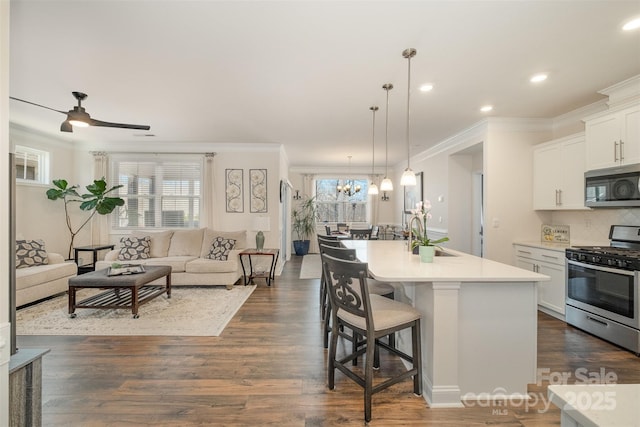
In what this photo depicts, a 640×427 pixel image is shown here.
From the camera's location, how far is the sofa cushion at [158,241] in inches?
208

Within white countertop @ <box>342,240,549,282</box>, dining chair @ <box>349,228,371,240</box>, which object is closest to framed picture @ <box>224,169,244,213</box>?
dining chair @ <box>349,228,371,240</box>

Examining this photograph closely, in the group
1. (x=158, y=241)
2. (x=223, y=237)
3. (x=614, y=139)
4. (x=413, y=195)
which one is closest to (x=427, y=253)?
(x=614, y=139)

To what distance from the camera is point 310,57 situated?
2.58m

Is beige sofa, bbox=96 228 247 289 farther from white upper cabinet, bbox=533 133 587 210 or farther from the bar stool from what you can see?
white upper cabinet, bbox=533 133 587 210

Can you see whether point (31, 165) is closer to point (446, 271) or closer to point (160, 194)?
point (160, 194)

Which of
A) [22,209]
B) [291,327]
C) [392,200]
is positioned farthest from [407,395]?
[392,200]

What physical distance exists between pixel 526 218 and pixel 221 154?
543 cm

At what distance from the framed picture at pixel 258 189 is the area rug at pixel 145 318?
204 cm

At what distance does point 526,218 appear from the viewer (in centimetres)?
425

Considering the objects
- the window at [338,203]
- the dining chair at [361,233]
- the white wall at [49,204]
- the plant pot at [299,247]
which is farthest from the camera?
the window at [338,203]

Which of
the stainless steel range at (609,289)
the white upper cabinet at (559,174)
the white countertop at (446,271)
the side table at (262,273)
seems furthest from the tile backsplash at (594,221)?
the side table at (262,273)

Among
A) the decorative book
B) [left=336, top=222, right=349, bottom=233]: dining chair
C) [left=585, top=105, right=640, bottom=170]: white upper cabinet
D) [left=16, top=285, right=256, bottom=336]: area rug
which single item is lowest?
[left=16, top=285, right=256, bottom=336]: area rug

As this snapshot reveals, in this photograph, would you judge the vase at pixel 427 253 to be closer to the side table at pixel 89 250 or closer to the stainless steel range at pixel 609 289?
the stainless steel range at pixel 609 289

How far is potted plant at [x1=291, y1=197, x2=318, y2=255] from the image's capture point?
8.75 m
